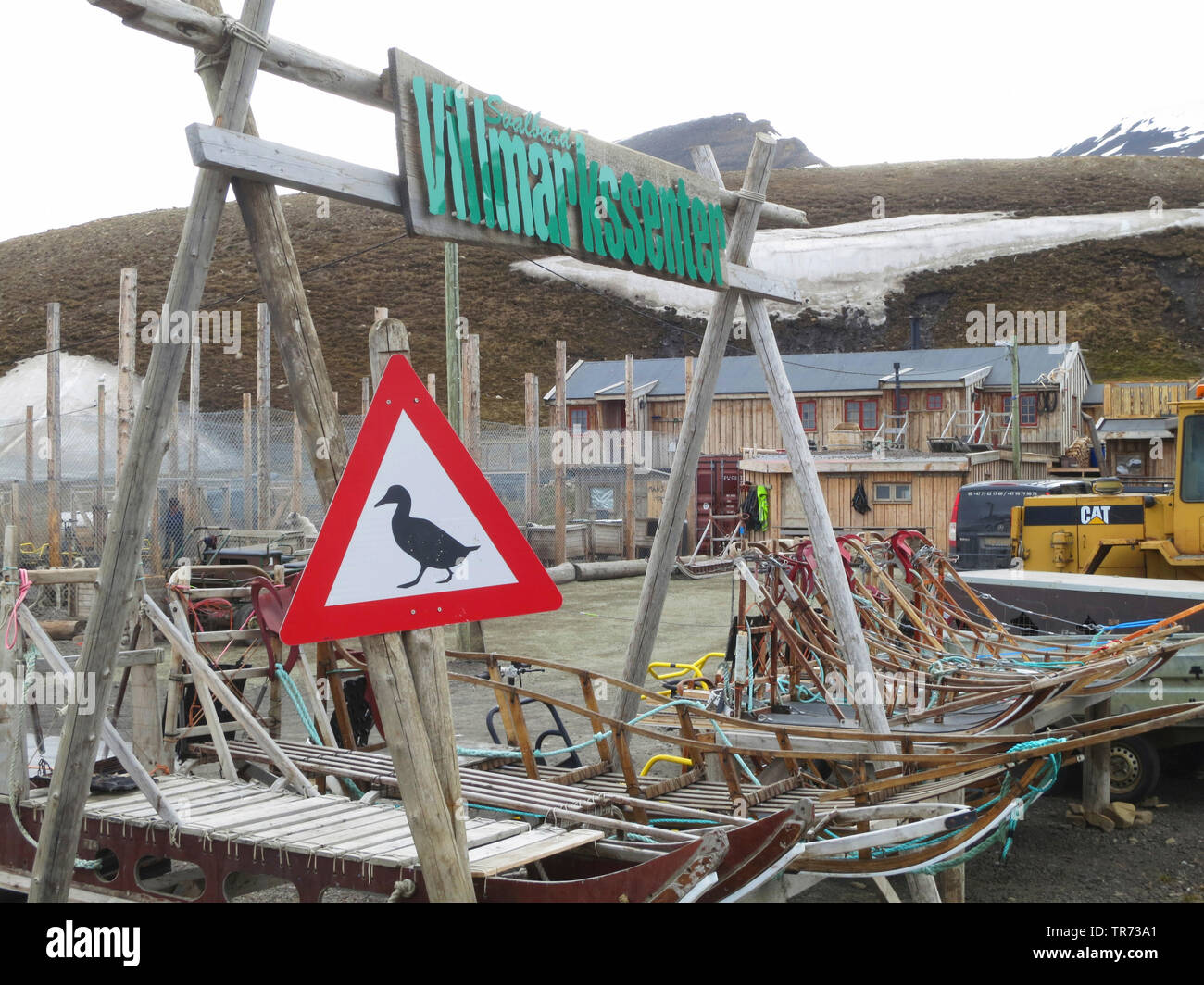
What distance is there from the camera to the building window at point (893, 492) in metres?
27.7

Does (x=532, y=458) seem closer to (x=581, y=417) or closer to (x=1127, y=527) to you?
(x=1127, y=527)

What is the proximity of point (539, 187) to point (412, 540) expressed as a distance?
221 cm

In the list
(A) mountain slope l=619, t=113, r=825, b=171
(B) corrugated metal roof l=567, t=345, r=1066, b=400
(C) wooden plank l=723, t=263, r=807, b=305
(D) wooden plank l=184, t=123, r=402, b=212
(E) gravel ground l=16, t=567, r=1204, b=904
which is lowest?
(E) gravel ground l=16, t=567, r=1204, b=904

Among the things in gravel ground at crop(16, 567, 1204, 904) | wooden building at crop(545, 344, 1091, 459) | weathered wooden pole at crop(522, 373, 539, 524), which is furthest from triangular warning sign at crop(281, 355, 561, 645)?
wooden building at crop(545, 344, 1091, 459)

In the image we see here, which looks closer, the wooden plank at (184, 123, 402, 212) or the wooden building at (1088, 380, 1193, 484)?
the wooden plank at (184, 123, 402, 212)

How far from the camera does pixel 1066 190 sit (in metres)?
80.2

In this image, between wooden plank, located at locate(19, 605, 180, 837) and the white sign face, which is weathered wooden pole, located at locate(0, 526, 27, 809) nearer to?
wooden plank, located at locate(19, 605, 180, 837)

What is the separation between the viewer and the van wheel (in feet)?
25.9

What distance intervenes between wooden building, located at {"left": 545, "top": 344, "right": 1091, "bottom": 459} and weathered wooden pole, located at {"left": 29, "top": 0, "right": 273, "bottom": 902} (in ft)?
126

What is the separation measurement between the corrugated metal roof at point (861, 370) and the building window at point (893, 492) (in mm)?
15762

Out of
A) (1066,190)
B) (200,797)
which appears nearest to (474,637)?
(200,797)

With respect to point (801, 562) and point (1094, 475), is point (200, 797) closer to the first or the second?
point (801, 562)

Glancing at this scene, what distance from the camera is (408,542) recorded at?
296cm

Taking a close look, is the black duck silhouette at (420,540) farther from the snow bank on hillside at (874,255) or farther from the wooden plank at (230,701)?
the snow bank on hillside at (874,255)
